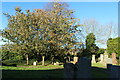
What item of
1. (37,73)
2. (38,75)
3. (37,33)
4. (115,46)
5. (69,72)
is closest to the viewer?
(69,72)

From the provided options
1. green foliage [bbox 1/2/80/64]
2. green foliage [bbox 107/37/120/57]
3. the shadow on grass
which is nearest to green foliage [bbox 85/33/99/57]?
green foliage [bbox 107/37/120/57]

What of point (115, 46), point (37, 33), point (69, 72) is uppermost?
point (37, 33)

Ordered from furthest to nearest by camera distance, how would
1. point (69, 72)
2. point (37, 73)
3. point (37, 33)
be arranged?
point (37, 33) → point (37, 73) → point (69, 72)

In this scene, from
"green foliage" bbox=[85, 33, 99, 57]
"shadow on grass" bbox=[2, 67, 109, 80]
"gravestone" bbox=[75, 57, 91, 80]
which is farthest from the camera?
"green foliage" bbox=[85, 33, 99, 57]

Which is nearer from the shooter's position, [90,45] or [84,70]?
[84,70]

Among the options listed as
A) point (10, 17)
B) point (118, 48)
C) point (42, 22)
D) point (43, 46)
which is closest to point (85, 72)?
point (43, 46)

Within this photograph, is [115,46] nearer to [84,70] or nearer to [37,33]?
[37,33]

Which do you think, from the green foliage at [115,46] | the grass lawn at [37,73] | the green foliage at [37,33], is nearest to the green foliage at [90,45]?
the green foliage at [115,46]

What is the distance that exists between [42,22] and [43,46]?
3.30 metres

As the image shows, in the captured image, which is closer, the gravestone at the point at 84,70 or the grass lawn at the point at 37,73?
the gravestone at the point at 84,70

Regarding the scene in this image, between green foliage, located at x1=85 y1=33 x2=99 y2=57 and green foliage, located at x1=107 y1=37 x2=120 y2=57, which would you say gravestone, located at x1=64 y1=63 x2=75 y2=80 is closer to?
green foliage, located at x1=107 y1=37 x2=120 y2=57

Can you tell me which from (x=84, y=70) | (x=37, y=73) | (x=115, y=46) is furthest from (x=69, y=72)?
(x=115, y=46)

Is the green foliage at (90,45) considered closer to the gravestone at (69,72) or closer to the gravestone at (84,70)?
the gravestone at (84,70)

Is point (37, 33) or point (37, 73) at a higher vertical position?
point (37, 33)
